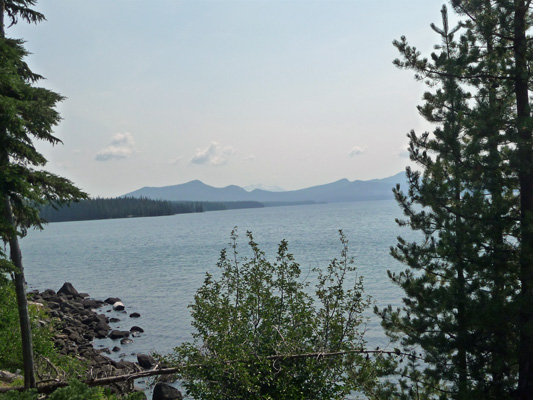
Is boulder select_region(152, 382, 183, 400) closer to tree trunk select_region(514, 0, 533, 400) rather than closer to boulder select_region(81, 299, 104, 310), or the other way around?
tree trunk select_region(514, 0, 533, 400)

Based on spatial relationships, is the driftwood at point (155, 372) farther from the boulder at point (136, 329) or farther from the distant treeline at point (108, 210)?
the distant treeline at point (108, 210)

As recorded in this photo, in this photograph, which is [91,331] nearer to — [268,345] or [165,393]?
Answer: [165,393]

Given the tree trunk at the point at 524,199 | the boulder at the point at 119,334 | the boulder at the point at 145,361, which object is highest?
the tree trunk at the point at 524,199

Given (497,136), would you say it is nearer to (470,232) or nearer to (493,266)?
(470,232)

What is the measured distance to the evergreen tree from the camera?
8133 mm

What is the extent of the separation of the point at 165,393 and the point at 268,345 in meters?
8.11

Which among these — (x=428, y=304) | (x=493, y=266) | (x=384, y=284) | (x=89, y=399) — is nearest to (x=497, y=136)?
(x=493, y=266)

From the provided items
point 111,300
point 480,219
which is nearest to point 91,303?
point 111,300

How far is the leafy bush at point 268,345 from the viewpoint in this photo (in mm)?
7941

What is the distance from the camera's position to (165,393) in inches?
583

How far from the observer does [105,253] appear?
69.6 metres

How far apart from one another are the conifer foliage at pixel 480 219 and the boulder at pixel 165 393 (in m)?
7.53

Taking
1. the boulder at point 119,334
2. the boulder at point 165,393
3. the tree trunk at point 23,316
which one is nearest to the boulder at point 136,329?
the boulder at point 119,334

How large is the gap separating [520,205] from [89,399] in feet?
29.5
